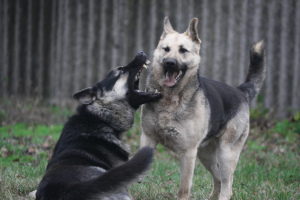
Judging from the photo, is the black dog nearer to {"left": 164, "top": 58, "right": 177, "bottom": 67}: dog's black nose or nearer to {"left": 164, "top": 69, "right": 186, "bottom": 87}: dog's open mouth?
{"left": 164, "top": 69, "right": 186, "bottom": 87}: dog's open mouth

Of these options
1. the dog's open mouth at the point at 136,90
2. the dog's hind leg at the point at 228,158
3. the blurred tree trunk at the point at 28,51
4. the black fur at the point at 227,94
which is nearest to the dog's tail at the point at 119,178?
the dog's open mouth at the point at 136,90

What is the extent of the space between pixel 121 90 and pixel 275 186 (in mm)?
2460

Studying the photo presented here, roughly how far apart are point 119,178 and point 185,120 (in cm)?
154

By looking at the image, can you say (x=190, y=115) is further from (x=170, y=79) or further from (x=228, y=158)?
(x=228, y=158)

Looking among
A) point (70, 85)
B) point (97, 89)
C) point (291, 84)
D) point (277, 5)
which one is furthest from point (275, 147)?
point (70, 85)

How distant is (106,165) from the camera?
13.7ft

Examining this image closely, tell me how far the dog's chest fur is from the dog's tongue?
0.32ft

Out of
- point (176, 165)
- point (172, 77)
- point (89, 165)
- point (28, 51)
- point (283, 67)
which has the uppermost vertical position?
point (172, 77)

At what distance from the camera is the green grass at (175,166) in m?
4.61

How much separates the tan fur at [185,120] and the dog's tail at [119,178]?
50.8 inches

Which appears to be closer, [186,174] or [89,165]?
[89,165]

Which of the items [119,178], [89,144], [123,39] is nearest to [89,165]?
[89,144]

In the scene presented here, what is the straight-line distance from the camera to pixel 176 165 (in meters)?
6.47

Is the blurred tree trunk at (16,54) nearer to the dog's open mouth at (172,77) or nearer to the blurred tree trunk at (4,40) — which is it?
the blurred tree trunk at (4,40)
